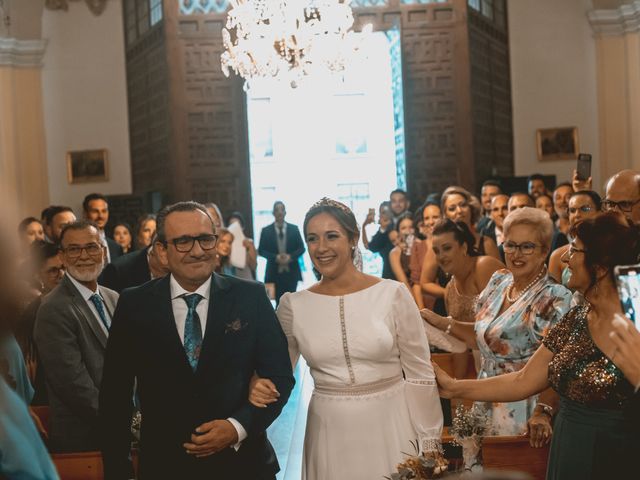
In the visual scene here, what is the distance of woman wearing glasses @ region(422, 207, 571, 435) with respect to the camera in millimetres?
4285

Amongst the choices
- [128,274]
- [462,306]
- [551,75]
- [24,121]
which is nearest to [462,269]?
[462,306]

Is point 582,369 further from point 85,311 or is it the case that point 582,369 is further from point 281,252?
point 281,252

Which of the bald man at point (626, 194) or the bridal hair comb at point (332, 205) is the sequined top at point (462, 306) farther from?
the bridal hair comb at point (332, 205)

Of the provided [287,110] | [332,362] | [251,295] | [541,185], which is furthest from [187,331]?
[287,110]

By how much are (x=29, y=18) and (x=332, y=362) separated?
46.7 feet

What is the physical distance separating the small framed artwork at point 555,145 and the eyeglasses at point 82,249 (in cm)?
1241

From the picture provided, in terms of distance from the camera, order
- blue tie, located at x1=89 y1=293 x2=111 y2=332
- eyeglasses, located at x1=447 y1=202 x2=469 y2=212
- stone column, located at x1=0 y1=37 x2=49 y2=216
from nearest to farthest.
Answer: blue tie, located at x1=89 y1=293 x2=111 y2=332 < eyeglasses, located at x1=447 y1=202 x2=469 y2=212 < stone column, located at x1=0 y1=37 x2=49 y2=216

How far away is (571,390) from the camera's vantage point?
3.23 metres

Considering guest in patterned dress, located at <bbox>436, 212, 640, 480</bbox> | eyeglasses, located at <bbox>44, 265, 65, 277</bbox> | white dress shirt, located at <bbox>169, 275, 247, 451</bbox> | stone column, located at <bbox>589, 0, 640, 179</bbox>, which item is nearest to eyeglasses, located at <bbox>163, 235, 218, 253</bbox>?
white dress shirt, located at <bbox>169, 275, 247, 451</bbox>

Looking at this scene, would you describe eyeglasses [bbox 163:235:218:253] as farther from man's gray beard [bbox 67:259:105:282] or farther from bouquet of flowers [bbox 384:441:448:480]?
man's gray beard [bbox 67:259:105:282]

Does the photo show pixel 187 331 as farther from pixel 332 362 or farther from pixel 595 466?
pixel 595 466

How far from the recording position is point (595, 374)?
3.16m

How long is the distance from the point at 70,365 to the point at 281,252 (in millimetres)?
8463

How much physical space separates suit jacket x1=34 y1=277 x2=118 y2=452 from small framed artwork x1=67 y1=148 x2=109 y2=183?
466 inches
